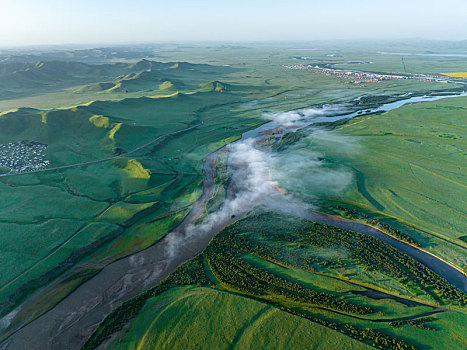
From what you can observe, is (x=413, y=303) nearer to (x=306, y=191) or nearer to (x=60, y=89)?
(x=306, y=191)

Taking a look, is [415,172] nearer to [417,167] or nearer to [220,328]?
[417,167]

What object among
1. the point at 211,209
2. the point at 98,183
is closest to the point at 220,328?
the point at 211,209

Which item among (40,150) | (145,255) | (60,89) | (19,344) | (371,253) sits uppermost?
(60,89)

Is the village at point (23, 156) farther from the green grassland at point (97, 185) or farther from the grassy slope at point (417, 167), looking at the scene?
the grassy slope at point (417, 167)

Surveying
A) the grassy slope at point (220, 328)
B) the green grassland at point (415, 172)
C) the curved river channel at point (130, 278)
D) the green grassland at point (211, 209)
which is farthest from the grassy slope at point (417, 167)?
the grassy slope at point (220, 328)

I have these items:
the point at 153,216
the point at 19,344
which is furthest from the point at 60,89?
the point at 19,344
